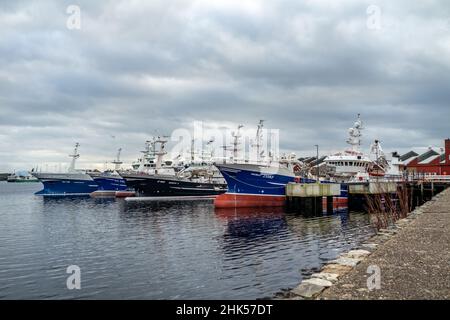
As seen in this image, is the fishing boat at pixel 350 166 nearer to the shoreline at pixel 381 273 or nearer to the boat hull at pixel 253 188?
the boat hull at pixel 253 188

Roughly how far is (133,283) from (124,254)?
6085 millimetres

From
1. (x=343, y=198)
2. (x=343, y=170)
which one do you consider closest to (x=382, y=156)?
(x=343, y=170)

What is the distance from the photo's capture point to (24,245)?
23.6m

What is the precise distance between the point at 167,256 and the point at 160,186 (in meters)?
51.1

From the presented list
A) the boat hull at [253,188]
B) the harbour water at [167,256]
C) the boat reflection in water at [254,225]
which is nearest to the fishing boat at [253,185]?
the boat hull at [253,188]

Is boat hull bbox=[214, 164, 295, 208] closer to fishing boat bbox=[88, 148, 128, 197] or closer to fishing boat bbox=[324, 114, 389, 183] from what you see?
fishing boat bbox=[324, 114, 389, 183]

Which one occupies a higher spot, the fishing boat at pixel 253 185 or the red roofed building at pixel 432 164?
the red roofed building at pixel 432 164

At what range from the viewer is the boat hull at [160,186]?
226 ft

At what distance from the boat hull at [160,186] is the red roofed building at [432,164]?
4264cm

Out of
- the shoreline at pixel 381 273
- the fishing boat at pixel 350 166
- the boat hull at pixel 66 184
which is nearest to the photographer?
the shoreline at pixel 381 273

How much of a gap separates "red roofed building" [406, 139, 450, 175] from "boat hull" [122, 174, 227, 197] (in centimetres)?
4264

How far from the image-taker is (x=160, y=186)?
69.7 meters

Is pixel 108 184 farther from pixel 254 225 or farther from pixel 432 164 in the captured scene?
pixel 432 164

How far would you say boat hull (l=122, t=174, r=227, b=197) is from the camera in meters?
69.0
